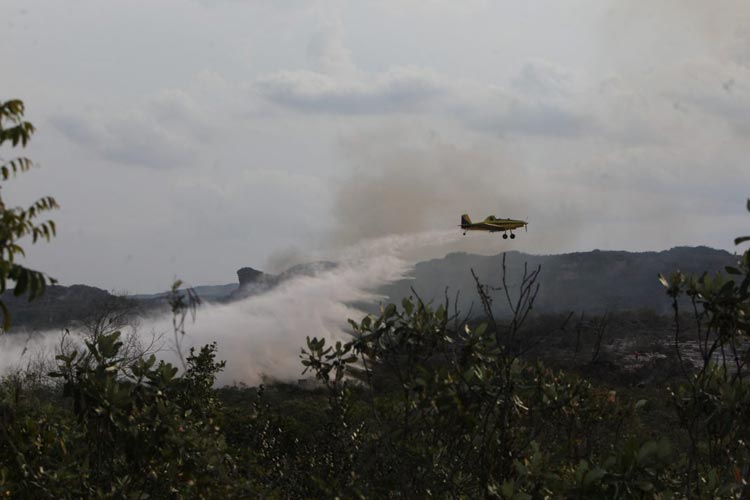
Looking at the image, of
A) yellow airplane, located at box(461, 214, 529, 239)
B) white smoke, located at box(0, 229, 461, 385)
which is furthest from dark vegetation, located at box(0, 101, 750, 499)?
white smoke, located at box(0, 229, 461, 385)

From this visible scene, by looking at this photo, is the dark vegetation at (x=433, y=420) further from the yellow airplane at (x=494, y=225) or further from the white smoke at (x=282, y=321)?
the white smoke at (x=282, y=321)

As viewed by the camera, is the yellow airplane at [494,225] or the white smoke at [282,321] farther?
the white smoke at [282,321]

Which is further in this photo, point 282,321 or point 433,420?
point 282,321

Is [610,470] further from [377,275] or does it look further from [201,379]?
[377,275]

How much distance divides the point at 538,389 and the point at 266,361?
78.9 metres

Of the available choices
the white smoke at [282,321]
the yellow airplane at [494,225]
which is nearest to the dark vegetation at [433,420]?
the yellow airplane at [494,225]

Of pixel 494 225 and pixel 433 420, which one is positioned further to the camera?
pixel 494 225

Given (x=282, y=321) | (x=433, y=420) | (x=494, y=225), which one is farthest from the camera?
(x=282, y=321)

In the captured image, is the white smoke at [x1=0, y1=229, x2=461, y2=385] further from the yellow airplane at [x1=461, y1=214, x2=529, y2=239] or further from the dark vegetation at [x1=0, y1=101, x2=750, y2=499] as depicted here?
the dark vegetation at [x1=0, y1=101, x2=750, y2=499]

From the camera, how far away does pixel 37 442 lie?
11852mm

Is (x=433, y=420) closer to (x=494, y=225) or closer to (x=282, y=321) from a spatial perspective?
(x=494, y=225)

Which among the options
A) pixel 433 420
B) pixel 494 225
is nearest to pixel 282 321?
pixel 494 225

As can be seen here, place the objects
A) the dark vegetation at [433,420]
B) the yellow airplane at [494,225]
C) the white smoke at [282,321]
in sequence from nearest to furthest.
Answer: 1. the dark vegetation at [433,420]
2. the yellow airplane at [494,225]
3. the white smoke at [282,321]

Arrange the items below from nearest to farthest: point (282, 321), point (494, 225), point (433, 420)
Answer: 1. point (433, 420)
2. point (494, 225)
3. point (282, 321)
